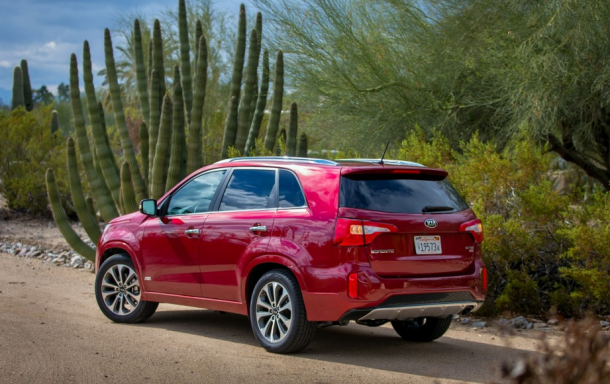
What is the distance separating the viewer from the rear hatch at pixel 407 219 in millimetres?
6578

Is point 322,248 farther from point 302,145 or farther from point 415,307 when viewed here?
point 302,145

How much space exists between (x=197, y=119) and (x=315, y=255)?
7212 millimetres

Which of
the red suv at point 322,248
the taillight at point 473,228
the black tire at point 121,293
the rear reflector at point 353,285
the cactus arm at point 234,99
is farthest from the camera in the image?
the cactus arm at point 234,99

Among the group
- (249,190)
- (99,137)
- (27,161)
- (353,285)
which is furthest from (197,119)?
(27,161)

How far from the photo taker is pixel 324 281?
6.59 meters

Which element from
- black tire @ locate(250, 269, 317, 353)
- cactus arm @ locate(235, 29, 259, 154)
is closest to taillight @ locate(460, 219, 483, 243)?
black tire @ locate(250, 269, 317, 353)

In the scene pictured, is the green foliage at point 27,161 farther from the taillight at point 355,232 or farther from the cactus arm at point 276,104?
the taillight at point 355,232

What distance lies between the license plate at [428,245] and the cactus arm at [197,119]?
22.6 feet

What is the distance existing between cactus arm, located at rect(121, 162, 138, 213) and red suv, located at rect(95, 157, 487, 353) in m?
5.13

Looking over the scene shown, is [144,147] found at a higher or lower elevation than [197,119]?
lower

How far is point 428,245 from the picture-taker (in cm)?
683

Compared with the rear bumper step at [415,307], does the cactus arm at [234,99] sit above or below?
above

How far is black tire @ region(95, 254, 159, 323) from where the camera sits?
8.70 metres

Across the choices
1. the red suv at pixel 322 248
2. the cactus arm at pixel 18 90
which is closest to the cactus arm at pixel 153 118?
the red suv at pixel 322 248
